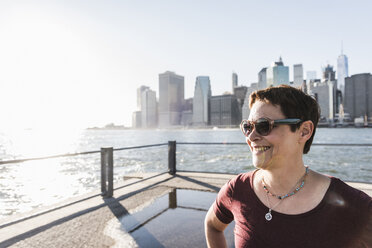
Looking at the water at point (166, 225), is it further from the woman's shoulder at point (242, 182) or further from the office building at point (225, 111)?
the office building at point (225, 111)

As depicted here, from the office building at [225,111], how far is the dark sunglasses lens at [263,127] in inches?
6406

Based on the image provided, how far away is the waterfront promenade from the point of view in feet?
9.96

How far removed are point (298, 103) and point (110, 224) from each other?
3.27m

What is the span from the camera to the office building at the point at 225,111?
16312 cm

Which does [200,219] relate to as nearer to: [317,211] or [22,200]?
[317,211]

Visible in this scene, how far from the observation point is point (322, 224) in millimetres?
1179

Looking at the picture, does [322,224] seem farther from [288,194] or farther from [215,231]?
[215,231]

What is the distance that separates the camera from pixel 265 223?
1.30 meters

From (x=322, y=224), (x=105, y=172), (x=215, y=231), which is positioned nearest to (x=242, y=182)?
(x=215, y=231)

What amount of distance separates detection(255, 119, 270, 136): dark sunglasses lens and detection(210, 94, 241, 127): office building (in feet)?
534

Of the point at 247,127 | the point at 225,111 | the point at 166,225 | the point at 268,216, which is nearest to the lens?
the point at 268,216

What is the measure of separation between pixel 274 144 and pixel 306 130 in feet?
0.70

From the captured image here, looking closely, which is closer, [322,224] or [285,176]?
[322,224]

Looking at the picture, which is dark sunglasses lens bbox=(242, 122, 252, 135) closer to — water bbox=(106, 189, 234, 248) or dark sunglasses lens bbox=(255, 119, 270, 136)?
dark sunglasses lens bbox=(255, 119, 270, 136)
